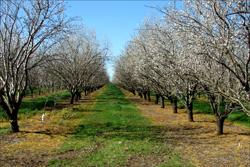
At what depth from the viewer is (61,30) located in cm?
820

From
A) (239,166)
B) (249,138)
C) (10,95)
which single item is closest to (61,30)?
(10,95)

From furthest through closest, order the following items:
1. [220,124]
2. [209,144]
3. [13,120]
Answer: [220,124], [13,120], [209,144]

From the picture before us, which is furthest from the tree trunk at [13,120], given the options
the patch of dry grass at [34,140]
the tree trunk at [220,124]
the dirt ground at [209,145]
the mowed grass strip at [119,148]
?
the tree trunk at [220,124]

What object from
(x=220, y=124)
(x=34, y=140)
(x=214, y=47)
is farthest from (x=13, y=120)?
(x=220, y=124)

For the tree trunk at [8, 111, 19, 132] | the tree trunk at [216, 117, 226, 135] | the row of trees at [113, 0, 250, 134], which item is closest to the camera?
the row of trees at [113, 0, 250, 134]

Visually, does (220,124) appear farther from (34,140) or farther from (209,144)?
(34,140)

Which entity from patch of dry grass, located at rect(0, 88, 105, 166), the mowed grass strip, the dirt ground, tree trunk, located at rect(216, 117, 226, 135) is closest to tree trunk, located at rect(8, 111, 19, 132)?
patch of dry grass, located at rect(0, 88, 105, 166)

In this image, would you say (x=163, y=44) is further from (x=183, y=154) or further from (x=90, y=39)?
(x=90, y=39)

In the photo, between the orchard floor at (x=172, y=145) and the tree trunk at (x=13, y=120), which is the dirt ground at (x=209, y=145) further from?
the tree trunk at (x=13, y=120)

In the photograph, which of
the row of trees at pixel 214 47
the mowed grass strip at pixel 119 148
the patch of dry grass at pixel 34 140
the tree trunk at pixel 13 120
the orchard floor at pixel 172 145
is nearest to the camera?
the row of trees at pixel 214 47

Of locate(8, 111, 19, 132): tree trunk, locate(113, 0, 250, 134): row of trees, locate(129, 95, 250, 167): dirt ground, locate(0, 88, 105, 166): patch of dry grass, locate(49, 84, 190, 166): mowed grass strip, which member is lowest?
locate(129, 95, 250, 167): dirt ground

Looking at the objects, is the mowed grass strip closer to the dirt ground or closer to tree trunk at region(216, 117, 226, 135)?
the dirt ground

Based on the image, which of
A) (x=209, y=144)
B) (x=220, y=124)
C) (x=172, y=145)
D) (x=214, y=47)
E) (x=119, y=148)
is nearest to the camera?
(x=214, y=47)

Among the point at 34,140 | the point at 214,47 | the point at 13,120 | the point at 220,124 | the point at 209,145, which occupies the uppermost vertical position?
the point at 214,47
